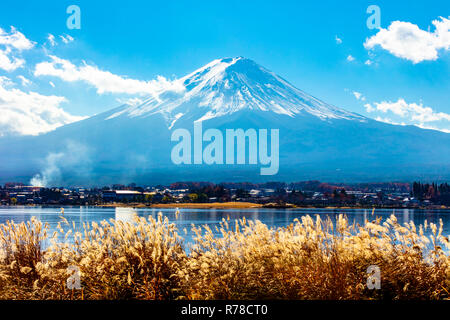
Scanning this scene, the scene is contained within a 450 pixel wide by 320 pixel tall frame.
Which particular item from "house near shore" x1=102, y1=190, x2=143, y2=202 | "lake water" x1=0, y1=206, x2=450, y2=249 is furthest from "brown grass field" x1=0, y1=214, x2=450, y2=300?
"house near shore" x1=102, y1=190, x2=143, y2=202

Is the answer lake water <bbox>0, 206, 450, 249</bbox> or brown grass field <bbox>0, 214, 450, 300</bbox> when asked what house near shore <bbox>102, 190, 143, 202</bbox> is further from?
brown grass field <bbox>0, 214, 450, 300</bbox>

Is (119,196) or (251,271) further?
(119,196)

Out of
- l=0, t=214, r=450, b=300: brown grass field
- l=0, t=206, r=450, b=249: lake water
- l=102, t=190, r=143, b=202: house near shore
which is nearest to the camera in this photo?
l=0, t=214, r=450, b=300: brown grass field

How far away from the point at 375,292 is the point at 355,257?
0.50 metres

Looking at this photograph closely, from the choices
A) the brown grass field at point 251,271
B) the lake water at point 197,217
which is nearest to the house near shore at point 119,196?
the lake water at point 197,217

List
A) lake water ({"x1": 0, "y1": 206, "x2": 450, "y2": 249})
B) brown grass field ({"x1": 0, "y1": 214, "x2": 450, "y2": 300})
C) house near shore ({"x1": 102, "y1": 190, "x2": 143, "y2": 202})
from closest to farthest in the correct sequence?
brown grass field ({"x1": 0, "y1": 214, "x2": 450, "y2": 300}) < lake water ({"x1": 0, "y1": 206, "x2": 450, "y2": 249}) < house near shore ({"x1": 102, "y1": 190, "x2": 143, "y2": 202})

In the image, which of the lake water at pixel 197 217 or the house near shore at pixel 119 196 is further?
the house near shore at pixel 119 196

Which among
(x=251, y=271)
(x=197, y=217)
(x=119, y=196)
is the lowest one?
(x=197, y=217)

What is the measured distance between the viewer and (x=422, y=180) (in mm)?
160875

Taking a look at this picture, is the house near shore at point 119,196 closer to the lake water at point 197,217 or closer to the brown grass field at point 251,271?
the lake water at point 197,217

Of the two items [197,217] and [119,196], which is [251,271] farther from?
[119,196]

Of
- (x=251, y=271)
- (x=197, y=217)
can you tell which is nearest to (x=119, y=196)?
(x=197, y=217)

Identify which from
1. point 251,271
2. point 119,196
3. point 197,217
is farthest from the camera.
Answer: point 119,196
